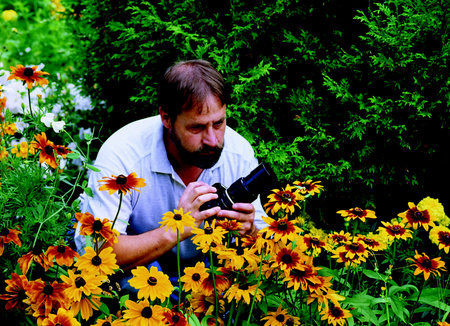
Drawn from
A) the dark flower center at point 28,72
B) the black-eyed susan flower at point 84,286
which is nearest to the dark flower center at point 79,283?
the black-eyed susan flower at point 84,286

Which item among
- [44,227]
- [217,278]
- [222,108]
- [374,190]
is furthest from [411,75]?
[44,227]

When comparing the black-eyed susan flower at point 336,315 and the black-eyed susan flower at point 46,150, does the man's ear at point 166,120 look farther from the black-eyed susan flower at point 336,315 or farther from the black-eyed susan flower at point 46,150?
the black-eyed susan flower at point 336,315

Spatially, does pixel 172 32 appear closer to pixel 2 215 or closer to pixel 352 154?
pixel 352 154

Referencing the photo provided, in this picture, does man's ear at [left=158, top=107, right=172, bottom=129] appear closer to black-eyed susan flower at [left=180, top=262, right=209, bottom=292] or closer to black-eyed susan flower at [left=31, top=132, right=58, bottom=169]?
black-eyed susan flower at [left=31, top=132, right=58, bottom=169]

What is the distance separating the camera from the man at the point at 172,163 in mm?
1777

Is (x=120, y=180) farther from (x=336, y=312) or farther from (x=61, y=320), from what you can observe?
(x=336, y=312)

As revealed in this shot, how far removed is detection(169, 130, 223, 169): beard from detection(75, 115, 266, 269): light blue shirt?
107 mm

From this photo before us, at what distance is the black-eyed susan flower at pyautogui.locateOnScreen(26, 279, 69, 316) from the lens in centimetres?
110

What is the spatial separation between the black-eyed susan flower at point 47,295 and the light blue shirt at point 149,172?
0.70m

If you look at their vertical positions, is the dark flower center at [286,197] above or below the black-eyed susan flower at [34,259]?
above

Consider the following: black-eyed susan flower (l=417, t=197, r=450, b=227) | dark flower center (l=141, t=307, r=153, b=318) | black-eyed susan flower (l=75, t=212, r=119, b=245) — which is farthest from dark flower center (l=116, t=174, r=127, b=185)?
black-eyed susan flower (l=417, t=197, r=450, b=227)

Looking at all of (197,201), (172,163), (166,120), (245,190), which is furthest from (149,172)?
(245,190)

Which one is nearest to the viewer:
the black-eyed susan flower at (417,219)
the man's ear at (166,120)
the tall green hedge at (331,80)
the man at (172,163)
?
the black-eyed susan flower at (417,219)

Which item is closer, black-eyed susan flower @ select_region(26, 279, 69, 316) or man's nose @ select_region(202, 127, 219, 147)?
black-eyed susan flower @ select_region(26, 279, 69, 316)
